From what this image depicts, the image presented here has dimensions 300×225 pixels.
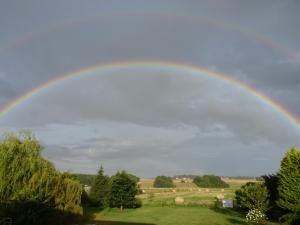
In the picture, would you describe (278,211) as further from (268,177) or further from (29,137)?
(29,137)

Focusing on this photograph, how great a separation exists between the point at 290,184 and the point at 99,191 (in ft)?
148

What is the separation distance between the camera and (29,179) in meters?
30.2

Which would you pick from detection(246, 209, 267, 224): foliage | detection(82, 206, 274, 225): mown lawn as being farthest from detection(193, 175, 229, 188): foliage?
detection(246, 209, 267, 224): foliage

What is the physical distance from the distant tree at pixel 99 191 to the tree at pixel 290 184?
40.8 metres

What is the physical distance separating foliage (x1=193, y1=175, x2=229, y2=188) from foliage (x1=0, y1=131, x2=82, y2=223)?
11313cm

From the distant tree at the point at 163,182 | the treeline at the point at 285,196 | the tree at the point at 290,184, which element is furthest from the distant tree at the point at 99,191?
the distant tree at the point at 163,182

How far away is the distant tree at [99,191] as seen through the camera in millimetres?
71106

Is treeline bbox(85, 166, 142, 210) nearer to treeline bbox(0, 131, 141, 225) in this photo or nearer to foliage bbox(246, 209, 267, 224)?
treeline bbox(0, 131, 141, 225)

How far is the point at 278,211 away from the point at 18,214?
25947 mm

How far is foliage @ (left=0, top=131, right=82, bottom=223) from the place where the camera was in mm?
28656

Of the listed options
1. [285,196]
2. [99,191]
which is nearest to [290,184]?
[285,196]

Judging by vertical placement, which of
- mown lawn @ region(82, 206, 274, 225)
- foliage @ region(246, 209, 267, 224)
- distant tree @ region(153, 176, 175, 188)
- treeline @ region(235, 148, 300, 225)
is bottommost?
mown lawn @ region(82, 206, 274, 225)

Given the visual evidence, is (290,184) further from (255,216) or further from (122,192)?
(122,192)

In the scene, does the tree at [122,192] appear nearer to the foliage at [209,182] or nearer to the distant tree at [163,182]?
the distant tree at [163,182]
